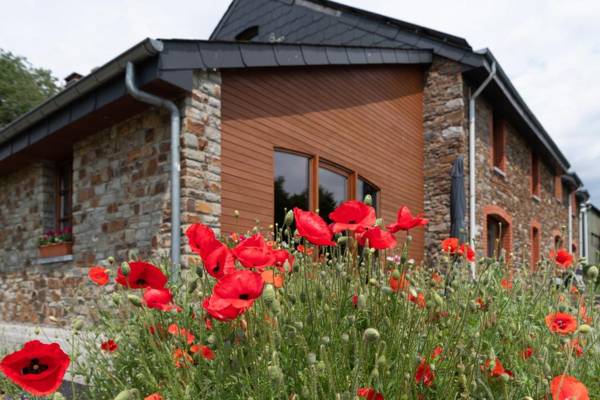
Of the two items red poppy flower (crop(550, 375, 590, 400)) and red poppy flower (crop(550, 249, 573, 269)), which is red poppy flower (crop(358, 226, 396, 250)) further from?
red poppy flower (crop(550, 249, 573, 269))

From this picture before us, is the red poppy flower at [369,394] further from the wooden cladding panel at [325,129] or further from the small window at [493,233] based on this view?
the small window at [493,233]

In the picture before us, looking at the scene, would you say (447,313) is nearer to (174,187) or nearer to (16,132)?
(174,187)

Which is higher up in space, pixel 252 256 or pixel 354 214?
pixel 354 214

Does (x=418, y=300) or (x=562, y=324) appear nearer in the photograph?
(x=562, y=324)

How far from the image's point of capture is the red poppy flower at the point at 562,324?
1438 millimetres

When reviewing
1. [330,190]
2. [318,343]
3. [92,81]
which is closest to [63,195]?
[92,81]

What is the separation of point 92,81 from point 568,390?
5.04 m

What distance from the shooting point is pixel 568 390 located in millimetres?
1091

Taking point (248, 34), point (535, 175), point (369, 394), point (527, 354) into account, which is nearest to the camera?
point (369, 394)

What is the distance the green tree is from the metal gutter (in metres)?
14.4

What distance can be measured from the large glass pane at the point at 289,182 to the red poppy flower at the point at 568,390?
4.57 metres

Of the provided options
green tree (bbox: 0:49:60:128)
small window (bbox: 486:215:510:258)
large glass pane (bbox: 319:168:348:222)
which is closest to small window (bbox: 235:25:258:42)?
large glass pane (bbox: 319:168:348:222)

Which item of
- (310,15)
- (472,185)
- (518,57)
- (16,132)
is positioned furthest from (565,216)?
(16,132)

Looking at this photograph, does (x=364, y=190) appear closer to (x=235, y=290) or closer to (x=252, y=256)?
(x=252, y=256)
